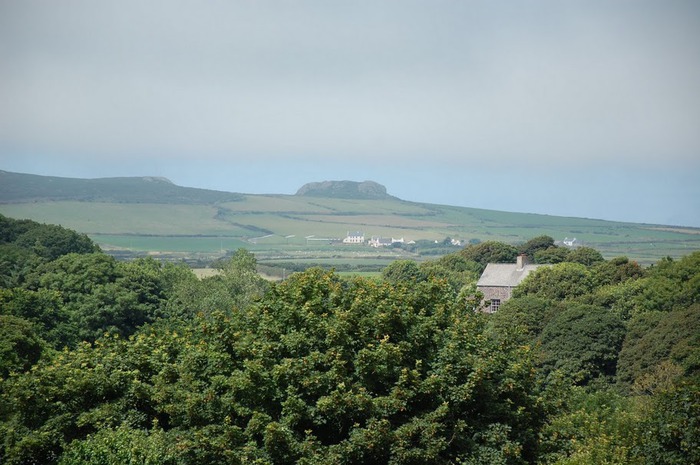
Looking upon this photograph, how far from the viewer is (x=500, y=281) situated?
119375 mm

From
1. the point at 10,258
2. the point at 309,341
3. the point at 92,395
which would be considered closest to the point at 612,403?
the point at 309,341

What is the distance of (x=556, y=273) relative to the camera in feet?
335

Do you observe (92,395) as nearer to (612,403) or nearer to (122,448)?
(122,448)

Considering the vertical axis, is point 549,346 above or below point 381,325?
below

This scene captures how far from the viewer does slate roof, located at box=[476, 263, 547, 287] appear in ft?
389

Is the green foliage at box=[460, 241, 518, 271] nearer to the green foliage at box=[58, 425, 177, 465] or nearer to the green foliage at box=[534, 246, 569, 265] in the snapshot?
the green foliage at box=[534, 246, 569, 265]

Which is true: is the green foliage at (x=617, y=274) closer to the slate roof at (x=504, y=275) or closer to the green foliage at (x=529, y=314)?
the slate roof at (x=504, y=275)

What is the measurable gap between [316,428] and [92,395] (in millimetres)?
8063

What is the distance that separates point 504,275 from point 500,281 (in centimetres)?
172

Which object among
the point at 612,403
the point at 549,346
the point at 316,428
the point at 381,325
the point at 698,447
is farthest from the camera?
the point at 549,346

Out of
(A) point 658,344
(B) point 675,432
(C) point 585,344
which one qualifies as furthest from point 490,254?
(B) point 675,432

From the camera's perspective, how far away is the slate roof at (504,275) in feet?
389

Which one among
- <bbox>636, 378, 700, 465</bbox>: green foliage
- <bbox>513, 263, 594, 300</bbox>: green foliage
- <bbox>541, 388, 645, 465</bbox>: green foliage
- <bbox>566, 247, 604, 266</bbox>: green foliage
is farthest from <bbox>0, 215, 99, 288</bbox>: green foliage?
<bbox>636, 378, 700, 465</bbox>: green foliage

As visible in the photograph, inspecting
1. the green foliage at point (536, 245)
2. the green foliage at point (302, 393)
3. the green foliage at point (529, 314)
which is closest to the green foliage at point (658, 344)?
the green foliage at point (529, 314)
